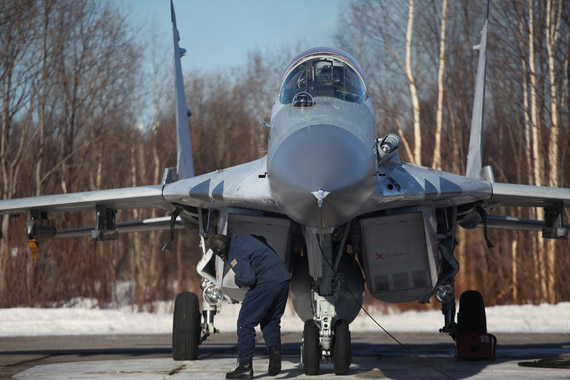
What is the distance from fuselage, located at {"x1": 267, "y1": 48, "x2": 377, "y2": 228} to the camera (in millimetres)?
4832

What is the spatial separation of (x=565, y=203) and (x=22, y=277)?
16213 millimetres

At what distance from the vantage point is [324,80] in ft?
22.4

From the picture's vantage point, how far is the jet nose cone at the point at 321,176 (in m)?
4.82

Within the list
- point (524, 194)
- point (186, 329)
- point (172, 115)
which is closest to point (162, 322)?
point (186, 329)

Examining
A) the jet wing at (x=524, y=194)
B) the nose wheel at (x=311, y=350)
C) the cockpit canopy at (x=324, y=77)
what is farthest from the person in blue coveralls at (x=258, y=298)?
the jet wing at (x=524, y=194)

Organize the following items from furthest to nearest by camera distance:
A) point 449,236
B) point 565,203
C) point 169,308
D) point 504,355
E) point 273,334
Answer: point 169,308 < point 504,355 < point 565,203 < point 449,236 < point 273,334

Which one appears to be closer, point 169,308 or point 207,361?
point 207,361

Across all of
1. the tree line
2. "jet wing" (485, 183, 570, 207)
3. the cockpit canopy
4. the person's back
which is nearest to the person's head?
the person's back

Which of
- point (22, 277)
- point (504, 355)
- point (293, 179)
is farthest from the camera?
point (22, 277)

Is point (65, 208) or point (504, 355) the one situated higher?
point (65, 208)

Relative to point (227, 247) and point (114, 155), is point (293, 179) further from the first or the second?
point (114, 155)

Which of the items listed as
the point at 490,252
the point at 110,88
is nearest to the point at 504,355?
the point at 490,252

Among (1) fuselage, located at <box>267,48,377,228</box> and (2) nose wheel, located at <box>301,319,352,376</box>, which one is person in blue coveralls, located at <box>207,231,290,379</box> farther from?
(1) fuselage, located at <box>267,48,377,228</box>

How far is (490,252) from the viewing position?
2306 cm
